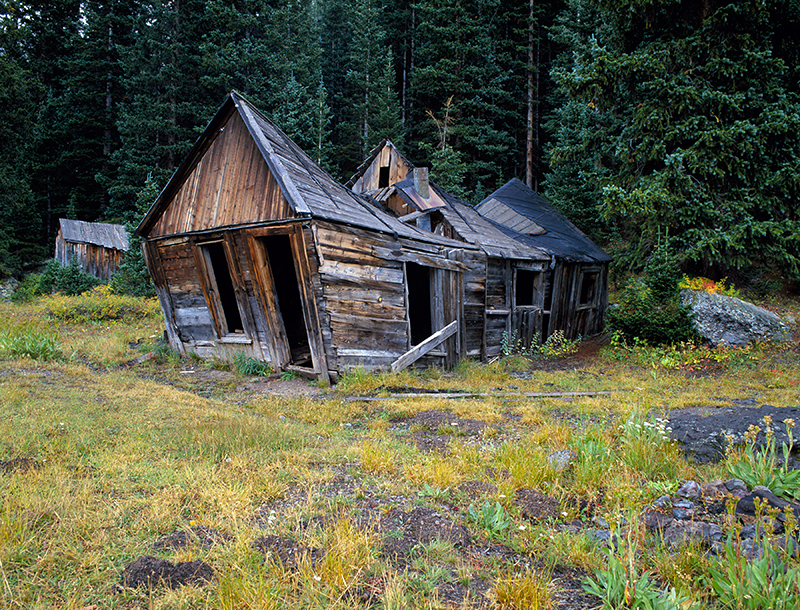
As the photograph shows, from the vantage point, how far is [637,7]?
12547 mm

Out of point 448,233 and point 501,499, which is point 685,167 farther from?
point 501,499

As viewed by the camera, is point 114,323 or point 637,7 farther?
point 114,323

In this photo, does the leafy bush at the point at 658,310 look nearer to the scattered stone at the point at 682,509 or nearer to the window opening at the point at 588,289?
the window opening at the point at 588,289

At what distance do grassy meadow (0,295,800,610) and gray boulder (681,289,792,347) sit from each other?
3267mm

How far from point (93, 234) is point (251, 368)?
2547 cm

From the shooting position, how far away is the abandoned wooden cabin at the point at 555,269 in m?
14.5

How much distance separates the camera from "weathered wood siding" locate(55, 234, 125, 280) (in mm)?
27469

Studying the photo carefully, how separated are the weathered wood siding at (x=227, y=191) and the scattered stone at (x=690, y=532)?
7.78 m

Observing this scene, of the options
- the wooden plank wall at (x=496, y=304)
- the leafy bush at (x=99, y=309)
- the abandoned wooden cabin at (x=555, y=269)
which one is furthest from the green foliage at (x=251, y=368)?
the leafy bush at (x=99, y=309)

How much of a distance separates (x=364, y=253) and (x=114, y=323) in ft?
39.9

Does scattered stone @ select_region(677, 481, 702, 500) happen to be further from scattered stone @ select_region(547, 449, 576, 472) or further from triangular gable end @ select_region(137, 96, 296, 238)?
triangular gable end @ select_region(137, 96, 296, 238)

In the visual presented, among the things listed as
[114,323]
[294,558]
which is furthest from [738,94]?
[114,323]

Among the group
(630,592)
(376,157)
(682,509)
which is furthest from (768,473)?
(376,157)

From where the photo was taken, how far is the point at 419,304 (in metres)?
13.9
